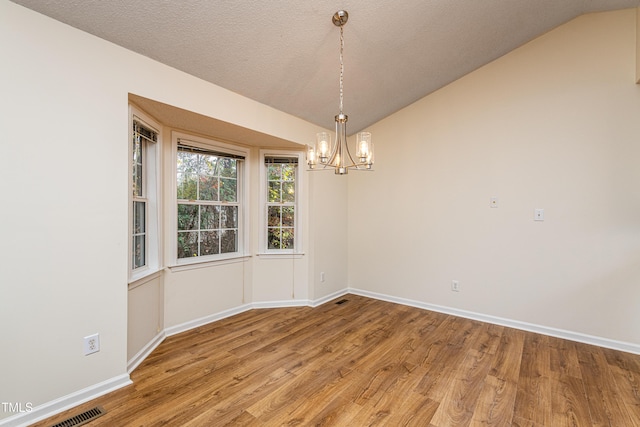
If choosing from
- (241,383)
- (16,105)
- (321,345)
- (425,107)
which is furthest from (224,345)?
(425,107)

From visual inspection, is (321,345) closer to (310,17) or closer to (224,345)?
(224,345)

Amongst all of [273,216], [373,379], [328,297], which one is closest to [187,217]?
[273,216]

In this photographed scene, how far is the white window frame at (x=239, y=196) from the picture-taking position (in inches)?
117

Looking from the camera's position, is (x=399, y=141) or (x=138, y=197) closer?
(x=138, y=197)

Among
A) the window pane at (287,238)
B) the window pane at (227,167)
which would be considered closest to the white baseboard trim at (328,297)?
the window pane at (287,238)

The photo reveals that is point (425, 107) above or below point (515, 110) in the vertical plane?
above

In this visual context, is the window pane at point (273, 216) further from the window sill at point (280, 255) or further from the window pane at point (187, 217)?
the window pane at point (187, 217)

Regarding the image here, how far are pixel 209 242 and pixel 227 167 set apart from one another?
95 cm

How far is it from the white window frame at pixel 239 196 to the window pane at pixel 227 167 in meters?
0.08

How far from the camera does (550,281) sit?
2.99 metres

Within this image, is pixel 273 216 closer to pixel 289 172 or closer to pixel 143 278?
A: pixel 289 172

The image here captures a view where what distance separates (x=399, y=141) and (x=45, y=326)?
158 inches

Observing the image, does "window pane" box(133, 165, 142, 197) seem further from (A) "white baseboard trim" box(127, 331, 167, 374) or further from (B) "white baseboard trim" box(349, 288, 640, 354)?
(B) "white baseboard trim" box(349, 288, 640, 354)

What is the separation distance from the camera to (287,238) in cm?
390
